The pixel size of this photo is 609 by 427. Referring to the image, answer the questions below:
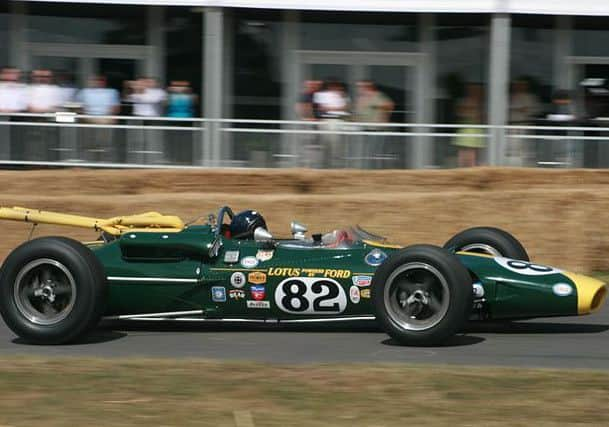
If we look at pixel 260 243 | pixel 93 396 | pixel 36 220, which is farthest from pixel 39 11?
pixel 93 396

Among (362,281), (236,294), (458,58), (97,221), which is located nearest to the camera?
(362,281)

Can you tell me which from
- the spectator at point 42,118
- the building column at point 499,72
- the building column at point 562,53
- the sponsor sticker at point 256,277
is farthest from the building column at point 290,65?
the sponsor sticker at point 256,277

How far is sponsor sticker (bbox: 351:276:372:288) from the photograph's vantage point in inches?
340

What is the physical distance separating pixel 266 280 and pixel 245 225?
2.46ft

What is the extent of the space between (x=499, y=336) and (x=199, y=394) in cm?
298

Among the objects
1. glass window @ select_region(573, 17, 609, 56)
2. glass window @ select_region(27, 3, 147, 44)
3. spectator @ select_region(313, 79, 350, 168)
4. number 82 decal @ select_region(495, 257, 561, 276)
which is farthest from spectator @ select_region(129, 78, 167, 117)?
number 82 decal @ select_region(495, 257, 561, 276)

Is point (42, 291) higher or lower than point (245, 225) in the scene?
lower

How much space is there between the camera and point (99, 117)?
15625mm

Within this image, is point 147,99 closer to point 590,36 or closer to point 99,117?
point 99,117

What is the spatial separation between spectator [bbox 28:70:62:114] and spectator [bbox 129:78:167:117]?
1.03 meters

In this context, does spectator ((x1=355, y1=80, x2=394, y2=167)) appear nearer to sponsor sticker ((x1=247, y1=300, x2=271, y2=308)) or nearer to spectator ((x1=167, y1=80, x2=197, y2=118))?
spectator ((x1=167, y1=80, x2=197, y2=118))

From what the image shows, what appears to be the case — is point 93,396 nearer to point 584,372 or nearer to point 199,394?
point 199,394

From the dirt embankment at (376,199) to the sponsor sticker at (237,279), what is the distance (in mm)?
4424

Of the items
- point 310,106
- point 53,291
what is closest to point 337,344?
point 53,291
